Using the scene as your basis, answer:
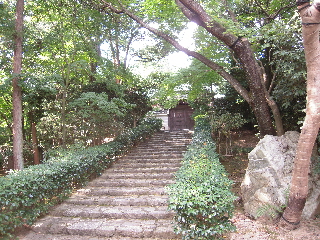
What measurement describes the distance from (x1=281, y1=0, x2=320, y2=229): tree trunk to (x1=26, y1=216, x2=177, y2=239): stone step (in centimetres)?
251

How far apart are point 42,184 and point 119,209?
1.94 m

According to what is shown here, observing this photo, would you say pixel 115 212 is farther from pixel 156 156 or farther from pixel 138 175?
pixel 156 156

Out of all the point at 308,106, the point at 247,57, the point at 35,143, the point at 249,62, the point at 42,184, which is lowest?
the point at 42,184

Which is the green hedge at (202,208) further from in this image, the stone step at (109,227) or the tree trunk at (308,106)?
the tree trunk at (308,106)

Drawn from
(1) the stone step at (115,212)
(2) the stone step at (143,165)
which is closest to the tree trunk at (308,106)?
(1) the stone step at (115,212)

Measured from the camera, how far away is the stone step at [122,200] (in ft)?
19.5

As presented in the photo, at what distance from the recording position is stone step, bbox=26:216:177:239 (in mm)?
4660

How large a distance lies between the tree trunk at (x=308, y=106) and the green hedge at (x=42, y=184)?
538 centimetres

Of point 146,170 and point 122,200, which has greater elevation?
point 146,170

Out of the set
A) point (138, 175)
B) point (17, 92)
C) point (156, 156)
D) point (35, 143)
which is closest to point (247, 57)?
point (138, 175)

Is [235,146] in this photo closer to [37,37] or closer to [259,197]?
[259,197]

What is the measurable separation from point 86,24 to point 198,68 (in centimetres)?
550

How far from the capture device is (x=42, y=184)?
206 inches

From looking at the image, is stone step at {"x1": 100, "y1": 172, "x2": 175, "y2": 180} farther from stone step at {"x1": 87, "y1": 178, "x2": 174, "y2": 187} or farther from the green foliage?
the green foliage
